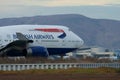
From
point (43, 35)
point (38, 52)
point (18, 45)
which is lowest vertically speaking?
point (38, 52)

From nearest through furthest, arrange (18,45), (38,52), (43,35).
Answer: (38,52)
(18,45)
(43,35)

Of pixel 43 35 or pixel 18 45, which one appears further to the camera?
pixel 43 35

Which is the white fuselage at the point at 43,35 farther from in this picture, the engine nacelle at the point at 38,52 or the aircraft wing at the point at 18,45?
the engine nacelle at the point at 38,52

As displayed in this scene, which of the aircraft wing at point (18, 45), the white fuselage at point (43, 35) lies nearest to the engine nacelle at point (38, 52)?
the aircraft wing at point (18, 45)

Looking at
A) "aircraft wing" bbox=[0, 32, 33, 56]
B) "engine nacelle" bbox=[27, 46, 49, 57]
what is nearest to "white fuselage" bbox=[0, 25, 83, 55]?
"aircraft wing" bbox=[0, 32, 33, 56]

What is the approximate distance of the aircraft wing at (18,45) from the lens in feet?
282

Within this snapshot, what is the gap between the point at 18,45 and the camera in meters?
87.1

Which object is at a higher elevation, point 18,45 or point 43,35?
point 43,35

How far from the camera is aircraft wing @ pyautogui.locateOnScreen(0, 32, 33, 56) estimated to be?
8581 cm

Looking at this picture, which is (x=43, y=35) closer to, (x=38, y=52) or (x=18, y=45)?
(x=18, y=45)

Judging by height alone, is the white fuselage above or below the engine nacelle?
above

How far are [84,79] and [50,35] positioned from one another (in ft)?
163

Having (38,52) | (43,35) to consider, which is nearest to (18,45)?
(38,52)

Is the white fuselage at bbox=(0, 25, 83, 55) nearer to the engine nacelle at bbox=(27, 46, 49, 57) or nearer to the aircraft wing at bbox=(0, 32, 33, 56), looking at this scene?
the aircraft wing at bbox=(0, 32, 33, 56)
